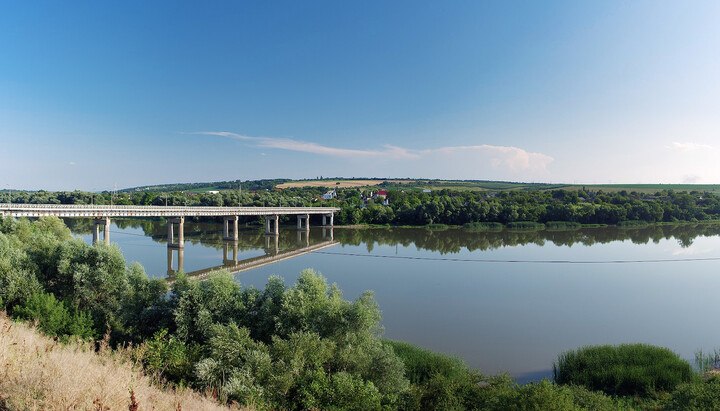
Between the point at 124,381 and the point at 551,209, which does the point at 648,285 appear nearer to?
the point at 124,381

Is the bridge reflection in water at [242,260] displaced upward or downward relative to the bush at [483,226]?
downward

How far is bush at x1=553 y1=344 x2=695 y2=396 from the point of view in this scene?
41.4 feet

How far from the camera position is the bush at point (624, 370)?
12.6 metres

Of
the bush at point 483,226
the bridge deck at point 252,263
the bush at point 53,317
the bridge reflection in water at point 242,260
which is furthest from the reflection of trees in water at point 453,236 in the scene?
the bush at point 53,317

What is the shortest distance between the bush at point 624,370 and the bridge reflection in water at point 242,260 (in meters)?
22.0

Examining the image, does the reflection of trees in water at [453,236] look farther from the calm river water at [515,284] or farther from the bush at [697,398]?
the bush at [697,398]

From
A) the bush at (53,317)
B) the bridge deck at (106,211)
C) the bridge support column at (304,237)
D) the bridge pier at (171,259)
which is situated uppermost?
the bridge deck at (106,211)

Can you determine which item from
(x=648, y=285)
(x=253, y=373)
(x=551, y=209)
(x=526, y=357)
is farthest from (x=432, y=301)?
(x=551, y=209)

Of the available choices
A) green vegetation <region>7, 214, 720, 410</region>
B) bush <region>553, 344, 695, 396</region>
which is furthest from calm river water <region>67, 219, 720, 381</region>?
green vegetation <region>7, 214, 720, 410</region>

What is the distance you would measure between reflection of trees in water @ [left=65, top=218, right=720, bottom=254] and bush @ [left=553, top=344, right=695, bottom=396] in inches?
1195

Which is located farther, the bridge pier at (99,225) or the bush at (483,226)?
the bush at (483,226)

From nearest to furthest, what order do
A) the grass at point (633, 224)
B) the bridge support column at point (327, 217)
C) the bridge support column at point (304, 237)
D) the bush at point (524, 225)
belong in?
the bridge support column at point (304, 237)
the bush at point (524, 225)
the grass at point (633, 224)
the bridge support column at point (327, 217)

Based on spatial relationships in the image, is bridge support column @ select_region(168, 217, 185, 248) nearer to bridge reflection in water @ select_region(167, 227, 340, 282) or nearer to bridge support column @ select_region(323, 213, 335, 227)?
bridge reflection in water @ select_region(167, 227, 340, 282)

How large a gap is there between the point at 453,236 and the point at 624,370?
46.5 m
